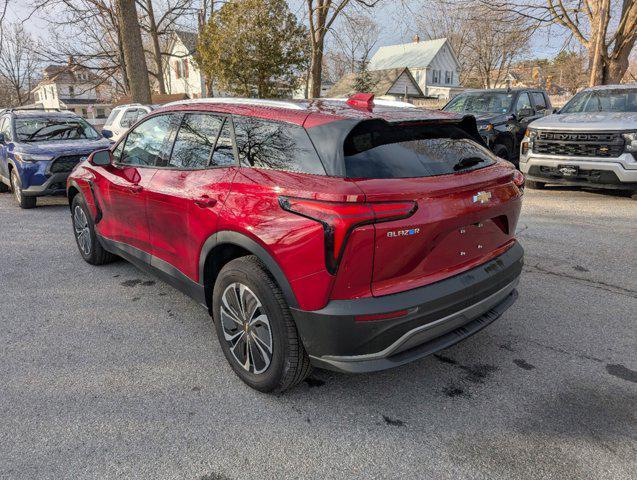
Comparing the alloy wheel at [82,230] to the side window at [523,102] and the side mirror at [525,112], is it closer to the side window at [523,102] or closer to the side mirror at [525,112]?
the side mirror at [525,112]

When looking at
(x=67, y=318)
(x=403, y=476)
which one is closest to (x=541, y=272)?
(x=403, y=476)

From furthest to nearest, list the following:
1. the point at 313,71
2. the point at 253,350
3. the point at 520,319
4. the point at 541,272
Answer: the point at 313,71
the point at 541,272
the point at 520,319
the point at 253,350

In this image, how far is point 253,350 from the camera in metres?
2.83

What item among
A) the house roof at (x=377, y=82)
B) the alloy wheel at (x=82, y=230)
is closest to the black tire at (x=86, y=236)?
the alloy wheel at (x=82, y=230)

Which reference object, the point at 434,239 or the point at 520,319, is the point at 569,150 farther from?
the point at 434,239

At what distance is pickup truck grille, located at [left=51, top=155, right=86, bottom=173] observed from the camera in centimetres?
800

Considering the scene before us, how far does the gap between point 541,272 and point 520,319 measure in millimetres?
1221

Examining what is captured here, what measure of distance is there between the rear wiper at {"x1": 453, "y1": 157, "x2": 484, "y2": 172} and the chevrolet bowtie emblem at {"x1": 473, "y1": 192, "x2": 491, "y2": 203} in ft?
0.66

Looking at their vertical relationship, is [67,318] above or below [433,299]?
below

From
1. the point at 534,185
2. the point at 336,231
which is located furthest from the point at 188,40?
the point at 336,231

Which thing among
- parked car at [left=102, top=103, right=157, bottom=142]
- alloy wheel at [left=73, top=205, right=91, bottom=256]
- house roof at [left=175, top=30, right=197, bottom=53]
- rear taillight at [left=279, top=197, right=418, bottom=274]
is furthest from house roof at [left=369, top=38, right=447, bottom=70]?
rear taillight at [left=279, top=197, right=418, bottom=274]

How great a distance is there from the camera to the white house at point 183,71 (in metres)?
45.1

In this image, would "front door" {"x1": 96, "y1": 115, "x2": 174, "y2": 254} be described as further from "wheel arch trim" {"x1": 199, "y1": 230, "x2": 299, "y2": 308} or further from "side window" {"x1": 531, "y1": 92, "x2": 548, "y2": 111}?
"side window" {"x1": 531, "y1": 92, "x2": 548, "y2": 111}

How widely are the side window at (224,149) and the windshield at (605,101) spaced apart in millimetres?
7978
